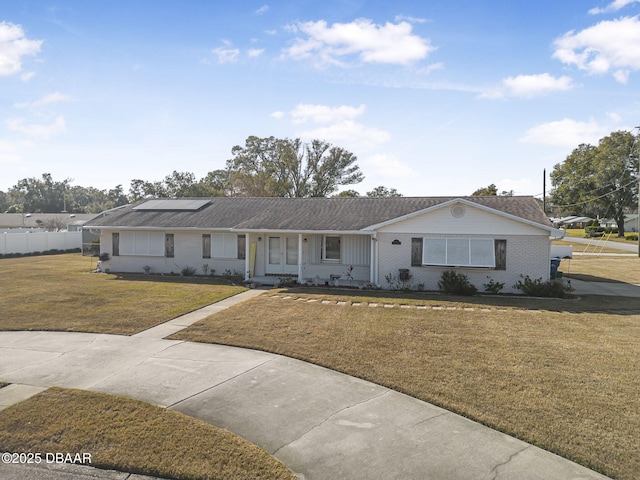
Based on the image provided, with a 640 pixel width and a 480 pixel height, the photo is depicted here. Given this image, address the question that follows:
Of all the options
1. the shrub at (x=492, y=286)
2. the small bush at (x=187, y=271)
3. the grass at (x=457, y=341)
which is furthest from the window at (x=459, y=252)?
the small bush at (x=187, y=271)

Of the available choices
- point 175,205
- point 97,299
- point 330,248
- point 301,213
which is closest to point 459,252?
point 330,248

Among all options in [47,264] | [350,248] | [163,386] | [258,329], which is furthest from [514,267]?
[47,264]

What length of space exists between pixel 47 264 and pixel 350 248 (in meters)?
18.5

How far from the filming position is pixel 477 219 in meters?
15.1

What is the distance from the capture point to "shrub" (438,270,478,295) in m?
14.9

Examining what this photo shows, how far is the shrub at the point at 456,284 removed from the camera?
48.7ft

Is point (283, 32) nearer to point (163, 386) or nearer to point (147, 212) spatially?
point (163, 386)

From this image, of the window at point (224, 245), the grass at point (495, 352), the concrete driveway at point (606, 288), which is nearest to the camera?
the grass at point (495, 352)

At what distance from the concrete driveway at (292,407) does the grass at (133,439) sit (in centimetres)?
24

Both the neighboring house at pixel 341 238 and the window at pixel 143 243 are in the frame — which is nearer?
the neighboring house at pixel 341 238

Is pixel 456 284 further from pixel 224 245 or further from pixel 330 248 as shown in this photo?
pixel 224 245

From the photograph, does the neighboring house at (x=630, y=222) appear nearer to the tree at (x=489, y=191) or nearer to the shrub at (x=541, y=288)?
the tree at (x=489, y=191)

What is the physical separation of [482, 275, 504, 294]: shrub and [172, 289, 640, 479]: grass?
1018 mm

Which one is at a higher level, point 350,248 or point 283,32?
point 283,32
